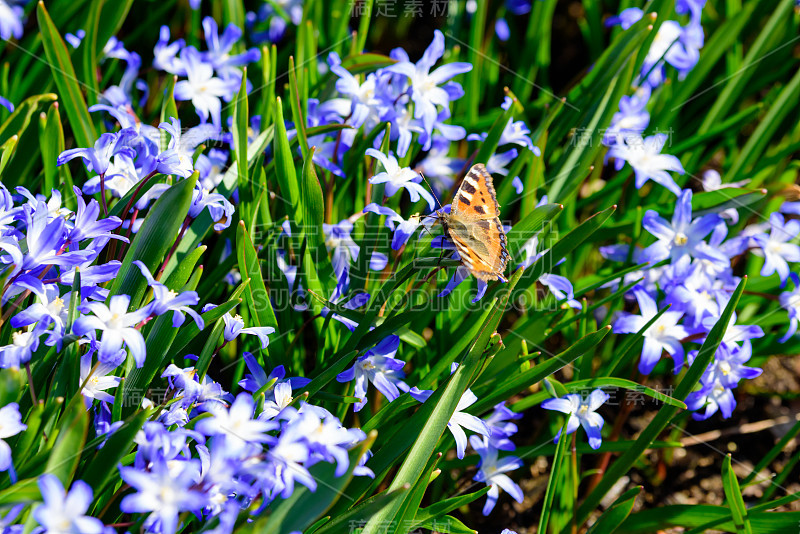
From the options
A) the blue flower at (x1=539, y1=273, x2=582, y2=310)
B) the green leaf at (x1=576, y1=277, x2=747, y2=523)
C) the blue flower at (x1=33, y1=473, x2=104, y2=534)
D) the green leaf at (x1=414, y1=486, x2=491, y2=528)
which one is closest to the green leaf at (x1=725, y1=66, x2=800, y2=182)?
the green leaf at (x1=576, y1=277, x2=747, y2=523)

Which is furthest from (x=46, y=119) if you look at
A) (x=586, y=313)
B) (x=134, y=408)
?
(x=586, y=313)

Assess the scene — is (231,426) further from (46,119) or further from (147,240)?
(46,119)

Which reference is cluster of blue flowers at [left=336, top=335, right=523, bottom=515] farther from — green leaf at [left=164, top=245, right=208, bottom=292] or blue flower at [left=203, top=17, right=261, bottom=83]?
blue flower at [left=203, top=17, right=261, bottom=83]

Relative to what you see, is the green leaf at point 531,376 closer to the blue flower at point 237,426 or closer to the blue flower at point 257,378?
the blue flower at point 257,378

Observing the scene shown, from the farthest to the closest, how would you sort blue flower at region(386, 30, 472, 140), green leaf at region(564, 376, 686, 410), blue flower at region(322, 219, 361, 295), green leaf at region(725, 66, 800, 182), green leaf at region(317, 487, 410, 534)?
1. green leaf at region(725, 66, 800, 182)
2. blue flower at region(386, 30, 472, 140)
3. blue flower at region(322, 219, 361, 295)
4. green leaf at region(564, 376, 686, 410)
5. green leaf at region(317, 487, 410, 534)

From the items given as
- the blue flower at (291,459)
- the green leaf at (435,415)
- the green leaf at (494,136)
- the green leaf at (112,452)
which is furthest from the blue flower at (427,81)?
the green leaf at (112,452)

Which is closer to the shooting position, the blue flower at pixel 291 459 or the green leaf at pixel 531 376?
the blue flower at pixel 291 459
